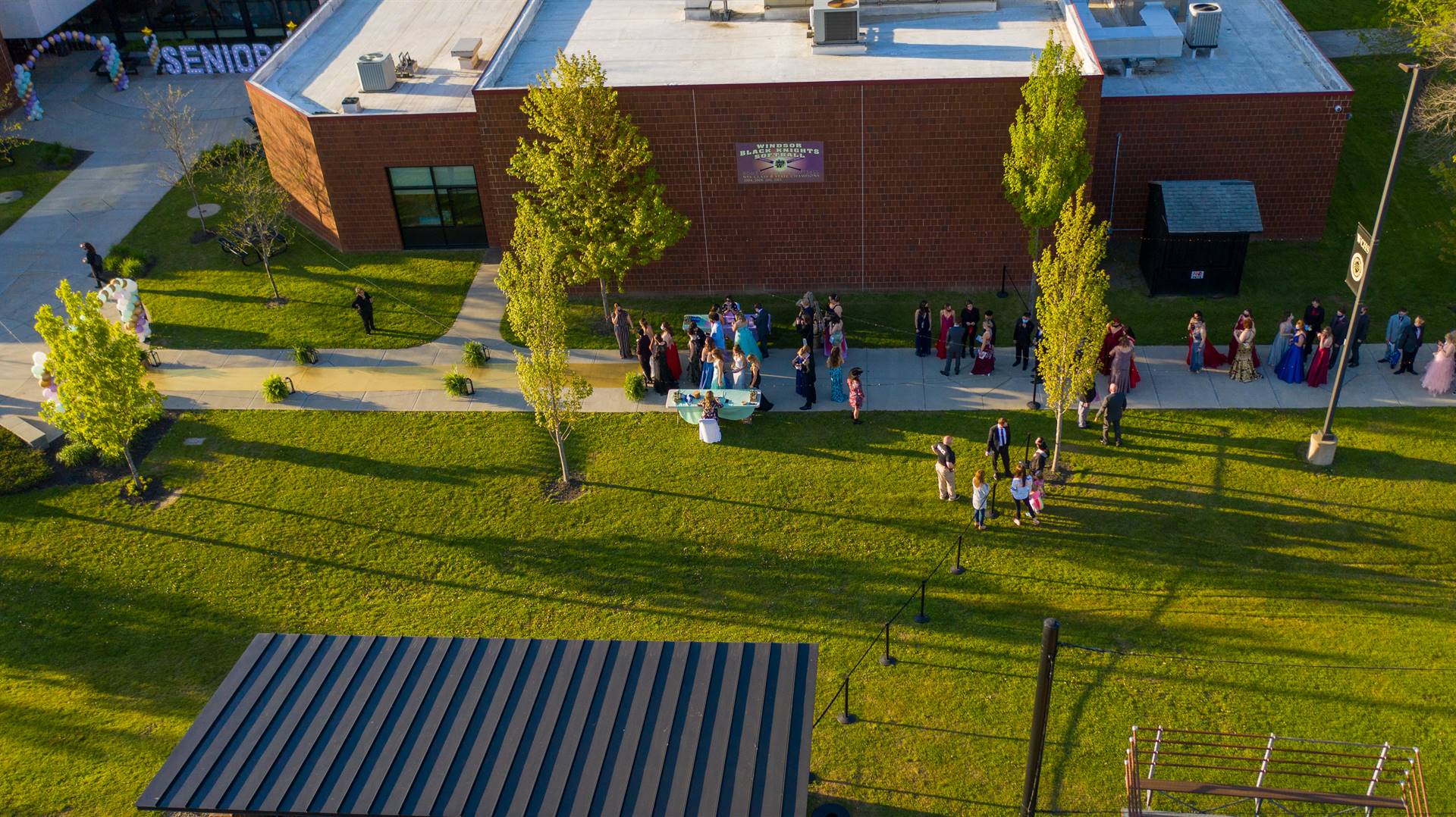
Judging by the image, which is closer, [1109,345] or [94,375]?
[94,375]

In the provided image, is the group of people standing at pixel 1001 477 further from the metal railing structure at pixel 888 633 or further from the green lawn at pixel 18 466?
the green lawn at pixel 18 466

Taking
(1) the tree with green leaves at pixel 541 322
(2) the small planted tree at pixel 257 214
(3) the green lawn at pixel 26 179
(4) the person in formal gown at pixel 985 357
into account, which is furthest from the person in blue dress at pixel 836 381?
(3) the green lawn at pixel 26 179

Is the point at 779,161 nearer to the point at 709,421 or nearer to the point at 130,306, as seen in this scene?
the point at 709,421

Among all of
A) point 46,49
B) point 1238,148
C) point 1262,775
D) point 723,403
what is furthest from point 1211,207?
point 46,49

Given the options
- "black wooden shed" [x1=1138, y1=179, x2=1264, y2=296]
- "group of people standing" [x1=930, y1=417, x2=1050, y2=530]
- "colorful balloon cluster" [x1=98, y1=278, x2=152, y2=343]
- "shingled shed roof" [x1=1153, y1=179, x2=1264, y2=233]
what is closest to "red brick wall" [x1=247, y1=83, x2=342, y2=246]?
"colorful balloon cluster" [x1=98, y1=278, x2=152, y2=343]

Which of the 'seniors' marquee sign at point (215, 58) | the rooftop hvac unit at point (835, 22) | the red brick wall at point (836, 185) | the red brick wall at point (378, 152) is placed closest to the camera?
the red brick wall at point (836, 185)

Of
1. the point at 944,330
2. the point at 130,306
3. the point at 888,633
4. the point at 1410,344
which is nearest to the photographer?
the point at 888,633

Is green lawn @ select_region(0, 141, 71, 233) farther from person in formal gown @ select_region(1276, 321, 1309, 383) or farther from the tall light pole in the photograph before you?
the tall light pole
